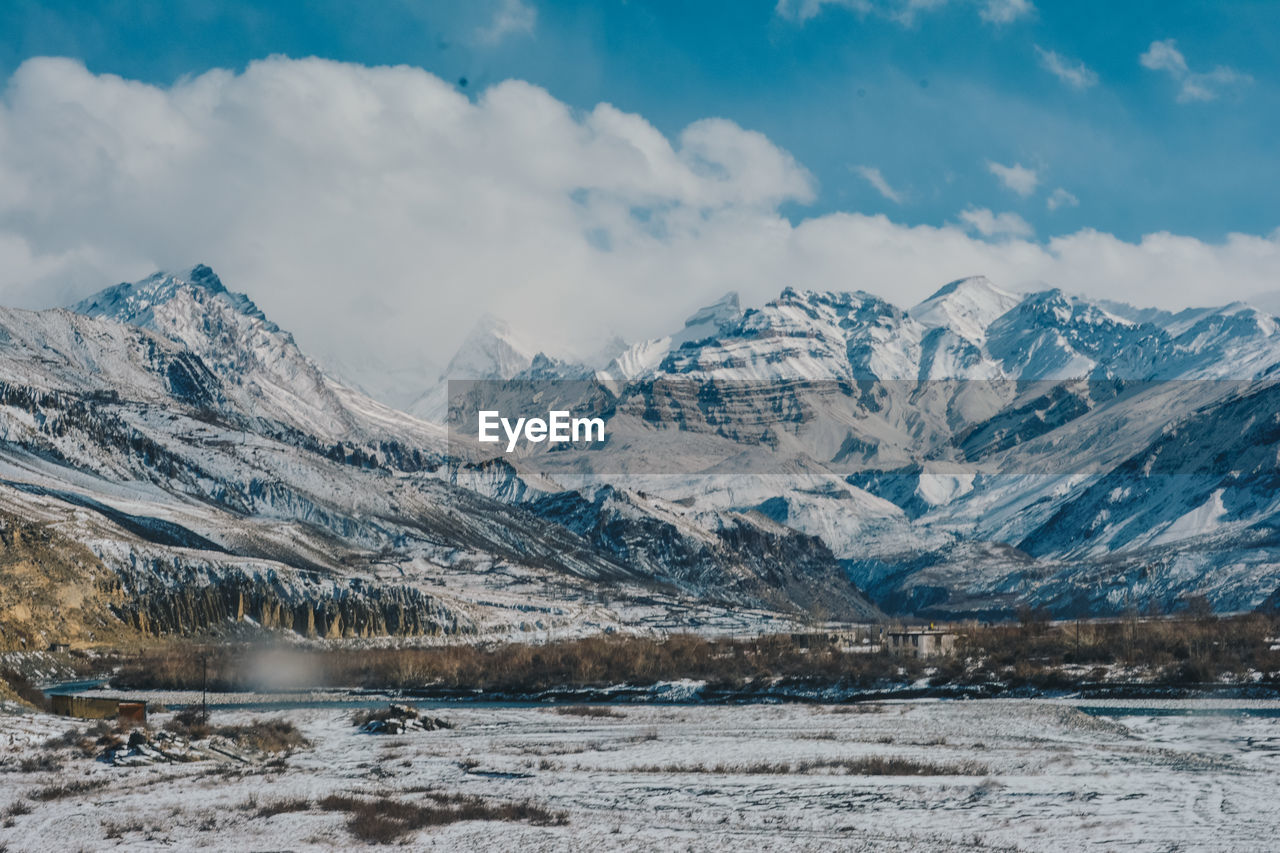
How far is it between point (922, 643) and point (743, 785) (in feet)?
269

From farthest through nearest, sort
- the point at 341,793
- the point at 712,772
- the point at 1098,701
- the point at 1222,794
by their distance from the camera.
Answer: the point at 1098,701
the point at 712,772
the point at 341,793
the point at 1222,794

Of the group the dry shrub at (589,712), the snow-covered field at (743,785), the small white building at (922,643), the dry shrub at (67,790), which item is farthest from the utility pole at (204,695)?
the small white building at (922,643)

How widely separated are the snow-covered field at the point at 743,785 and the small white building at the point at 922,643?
45211 mm

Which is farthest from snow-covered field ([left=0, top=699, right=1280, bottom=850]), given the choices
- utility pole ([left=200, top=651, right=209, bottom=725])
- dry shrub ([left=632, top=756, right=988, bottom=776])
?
utility pole ([left=200, top=651, right=209, bottom=725])

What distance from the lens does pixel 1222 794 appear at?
5378cm

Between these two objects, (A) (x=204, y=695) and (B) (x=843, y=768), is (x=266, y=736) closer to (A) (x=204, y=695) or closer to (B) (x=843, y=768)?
(A) (x=204, y=695)

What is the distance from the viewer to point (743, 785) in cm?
6097

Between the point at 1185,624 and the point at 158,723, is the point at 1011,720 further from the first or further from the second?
the point at 1185,624

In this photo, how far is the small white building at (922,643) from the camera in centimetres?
13412

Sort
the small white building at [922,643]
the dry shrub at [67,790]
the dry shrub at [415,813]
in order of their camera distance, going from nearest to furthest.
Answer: the dry shrub at [415,813], the dry shrub at [67,790], the small white building at [922,643]

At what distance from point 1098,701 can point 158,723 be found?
6170 cm

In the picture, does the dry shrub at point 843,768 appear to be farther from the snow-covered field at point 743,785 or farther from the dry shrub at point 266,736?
the dry shrub at point 266,736

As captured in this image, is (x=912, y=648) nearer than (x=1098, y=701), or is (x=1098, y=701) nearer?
(x=1098, y=701)

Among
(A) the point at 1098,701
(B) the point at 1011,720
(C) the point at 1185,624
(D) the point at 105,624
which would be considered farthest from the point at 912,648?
(D) the point at 105,624
